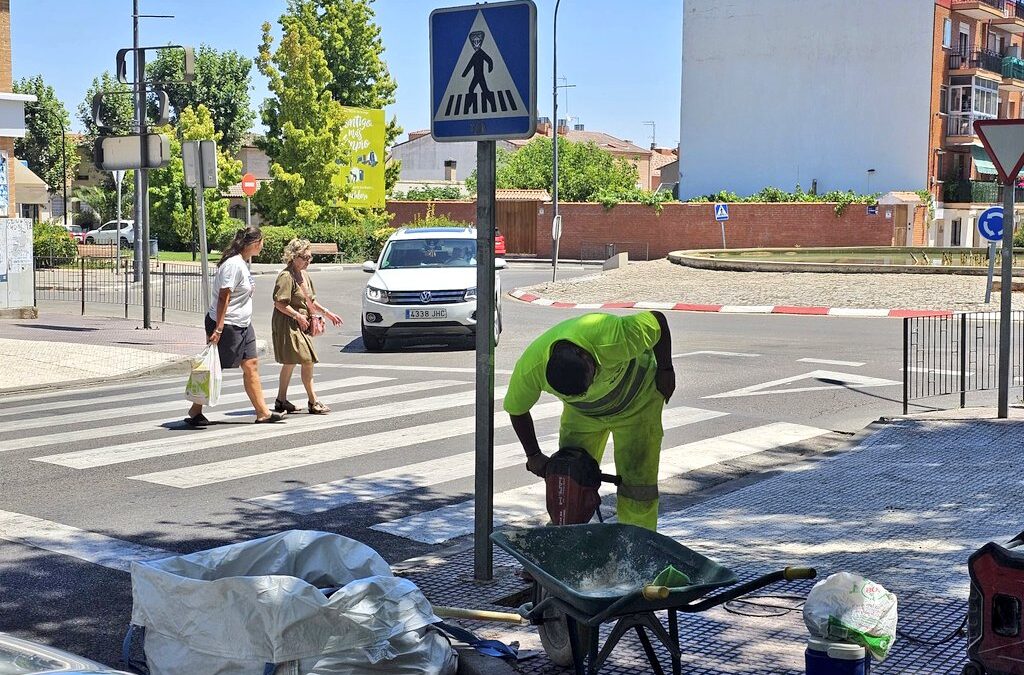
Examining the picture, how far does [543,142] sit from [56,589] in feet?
238

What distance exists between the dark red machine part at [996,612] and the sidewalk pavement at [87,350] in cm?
1181

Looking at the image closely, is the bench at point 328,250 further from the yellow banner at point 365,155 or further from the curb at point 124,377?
the curb at point 124,377

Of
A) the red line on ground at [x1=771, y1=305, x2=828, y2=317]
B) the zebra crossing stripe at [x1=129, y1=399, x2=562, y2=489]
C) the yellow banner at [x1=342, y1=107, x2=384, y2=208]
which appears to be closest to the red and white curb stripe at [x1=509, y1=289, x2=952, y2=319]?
the red line on ground at [x1=771, y1=305, x2=828, y2=317]

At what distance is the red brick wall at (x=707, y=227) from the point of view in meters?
49.9

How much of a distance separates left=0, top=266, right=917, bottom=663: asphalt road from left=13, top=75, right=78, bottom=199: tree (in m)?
66.8

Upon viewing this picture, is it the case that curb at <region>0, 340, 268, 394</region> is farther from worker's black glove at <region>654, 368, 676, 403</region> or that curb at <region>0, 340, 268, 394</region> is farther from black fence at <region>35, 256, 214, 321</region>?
worker's black glove at <region>654, 368, 676, 403</region>

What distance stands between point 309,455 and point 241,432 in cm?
131

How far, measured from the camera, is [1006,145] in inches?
422

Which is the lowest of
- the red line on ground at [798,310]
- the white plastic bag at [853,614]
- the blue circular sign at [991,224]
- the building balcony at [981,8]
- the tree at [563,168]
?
the white plastic bag at [853,614]

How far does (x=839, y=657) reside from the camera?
4.12 metres

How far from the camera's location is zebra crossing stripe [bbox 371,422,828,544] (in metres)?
7.37

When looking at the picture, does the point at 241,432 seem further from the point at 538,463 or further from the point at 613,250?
the point at 613,250

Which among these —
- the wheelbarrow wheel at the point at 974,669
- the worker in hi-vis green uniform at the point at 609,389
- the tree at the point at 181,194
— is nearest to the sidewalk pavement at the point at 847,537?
the wheelbarrow wheel at the point at 974,669

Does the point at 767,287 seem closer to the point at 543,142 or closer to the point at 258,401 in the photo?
the point at 258,401
